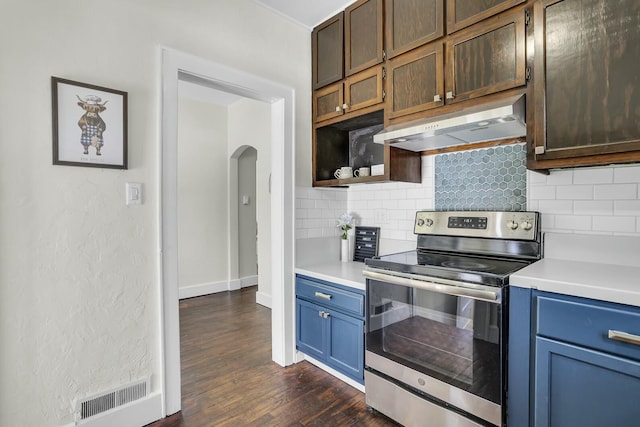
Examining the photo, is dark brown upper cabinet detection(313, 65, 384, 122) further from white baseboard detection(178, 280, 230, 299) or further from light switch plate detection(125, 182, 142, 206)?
white baseboard detection(178, 280, 230, 299)

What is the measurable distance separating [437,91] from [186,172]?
3.59 meters

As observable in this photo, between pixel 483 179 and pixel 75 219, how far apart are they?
237 cm

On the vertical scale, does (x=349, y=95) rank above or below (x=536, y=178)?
above

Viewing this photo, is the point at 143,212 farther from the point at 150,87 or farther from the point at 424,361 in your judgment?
the point at 424,361

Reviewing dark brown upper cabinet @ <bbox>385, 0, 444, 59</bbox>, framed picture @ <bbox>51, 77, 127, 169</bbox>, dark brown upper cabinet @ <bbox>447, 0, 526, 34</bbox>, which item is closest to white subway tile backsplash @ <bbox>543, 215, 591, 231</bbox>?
dark brown upper cabinet @ <bbox>447, 0, 526, 34</bbox>

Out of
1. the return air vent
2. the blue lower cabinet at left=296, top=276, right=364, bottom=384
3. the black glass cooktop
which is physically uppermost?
the black glass cooktop

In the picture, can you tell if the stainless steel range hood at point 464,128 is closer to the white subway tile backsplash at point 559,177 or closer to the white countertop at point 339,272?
the white subway tile backsplash at point 559,177

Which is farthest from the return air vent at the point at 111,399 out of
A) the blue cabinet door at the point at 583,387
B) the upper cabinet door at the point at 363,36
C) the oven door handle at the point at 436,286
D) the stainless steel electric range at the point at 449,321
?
the upper cabinet door at the point at 363,36

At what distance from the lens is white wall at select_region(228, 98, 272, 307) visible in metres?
4.05

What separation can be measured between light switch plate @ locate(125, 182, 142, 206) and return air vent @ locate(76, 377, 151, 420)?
40.5 inches

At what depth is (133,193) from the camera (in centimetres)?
183

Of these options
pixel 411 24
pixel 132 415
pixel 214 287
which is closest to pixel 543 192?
pixel 411 24

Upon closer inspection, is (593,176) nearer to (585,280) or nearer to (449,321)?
(585,280)

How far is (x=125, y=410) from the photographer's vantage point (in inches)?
70.2
